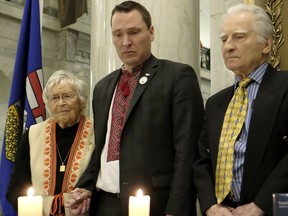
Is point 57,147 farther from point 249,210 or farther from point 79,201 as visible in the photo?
point 249,210

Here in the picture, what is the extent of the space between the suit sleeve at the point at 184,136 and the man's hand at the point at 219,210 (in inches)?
4.9

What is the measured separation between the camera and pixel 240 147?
8.57ft

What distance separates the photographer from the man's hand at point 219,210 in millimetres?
2514

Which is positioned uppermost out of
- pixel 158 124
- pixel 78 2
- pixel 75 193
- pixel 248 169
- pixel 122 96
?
pixel 78 2

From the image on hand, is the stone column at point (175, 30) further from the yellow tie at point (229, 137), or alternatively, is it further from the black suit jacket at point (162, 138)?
the yellow tie at point (229, 137)

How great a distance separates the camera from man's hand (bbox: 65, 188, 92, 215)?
3.14 m

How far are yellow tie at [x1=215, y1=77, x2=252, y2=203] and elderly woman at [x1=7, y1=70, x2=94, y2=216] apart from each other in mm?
1217

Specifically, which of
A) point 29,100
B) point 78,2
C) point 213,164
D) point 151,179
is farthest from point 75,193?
point 78,2

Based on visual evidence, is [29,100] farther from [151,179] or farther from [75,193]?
[151,179]

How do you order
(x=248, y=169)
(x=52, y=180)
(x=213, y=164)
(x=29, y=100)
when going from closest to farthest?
(x=248, y=169)
(x=213, y=164)
(x=52, y=180)
(x=29, y=100)

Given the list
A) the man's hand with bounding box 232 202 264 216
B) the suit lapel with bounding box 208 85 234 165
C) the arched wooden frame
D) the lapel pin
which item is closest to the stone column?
the arched wooden frame

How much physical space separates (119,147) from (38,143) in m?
0.99

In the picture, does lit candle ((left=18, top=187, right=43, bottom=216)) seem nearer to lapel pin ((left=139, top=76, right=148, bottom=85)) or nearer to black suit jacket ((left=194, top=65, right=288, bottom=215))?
black suit jacket ((left=194, top=65, right=288, bottom=215))

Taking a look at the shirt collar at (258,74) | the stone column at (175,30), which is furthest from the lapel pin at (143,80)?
the stone column at (175,30)
